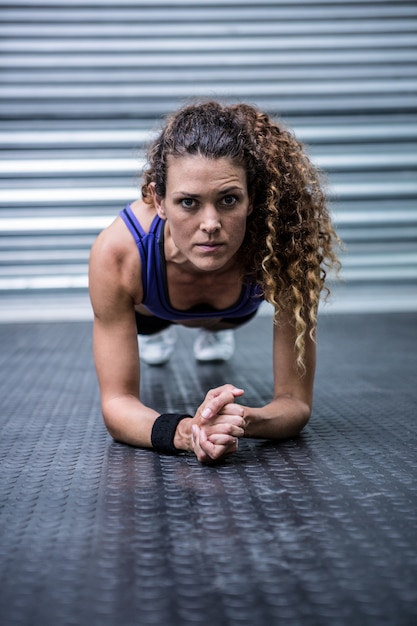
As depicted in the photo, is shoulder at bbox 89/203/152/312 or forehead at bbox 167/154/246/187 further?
shoulder at bbox 89/203/152/312

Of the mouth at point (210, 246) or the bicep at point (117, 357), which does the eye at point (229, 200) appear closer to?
the mouth at point (210, 246)

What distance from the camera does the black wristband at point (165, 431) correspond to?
207 cm

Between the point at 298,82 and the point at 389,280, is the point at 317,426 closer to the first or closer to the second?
the point at 389,280

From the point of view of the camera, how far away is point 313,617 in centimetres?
123

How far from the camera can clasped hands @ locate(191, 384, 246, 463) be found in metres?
1.92

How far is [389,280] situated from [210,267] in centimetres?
382

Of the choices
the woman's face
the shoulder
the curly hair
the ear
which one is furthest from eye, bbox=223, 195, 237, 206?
the shoulder

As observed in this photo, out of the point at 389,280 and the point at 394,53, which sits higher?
the point at 394,53

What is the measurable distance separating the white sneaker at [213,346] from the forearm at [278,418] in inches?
55.5

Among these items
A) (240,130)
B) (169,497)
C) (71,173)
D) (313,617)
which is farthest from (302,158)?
(71,173)

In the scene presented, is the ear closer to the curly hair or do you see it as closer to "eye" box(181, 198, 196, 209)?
the curly hair

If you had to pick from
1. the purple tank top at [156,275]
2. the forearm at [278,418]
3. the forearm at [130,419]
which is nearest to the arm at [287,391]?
the forearm at [278,418]

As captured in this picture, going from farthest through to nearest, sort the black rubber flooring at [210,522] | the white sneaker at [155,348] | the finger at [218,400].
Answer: the white sneaker at [155,348] < the finger at [218,400] < the black rubber flooring at [210,522]

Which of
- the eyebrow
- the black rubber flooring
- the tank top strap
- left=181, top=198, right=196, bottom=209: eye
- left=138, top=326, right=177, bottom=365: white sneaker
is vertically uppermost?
the eyebrow
